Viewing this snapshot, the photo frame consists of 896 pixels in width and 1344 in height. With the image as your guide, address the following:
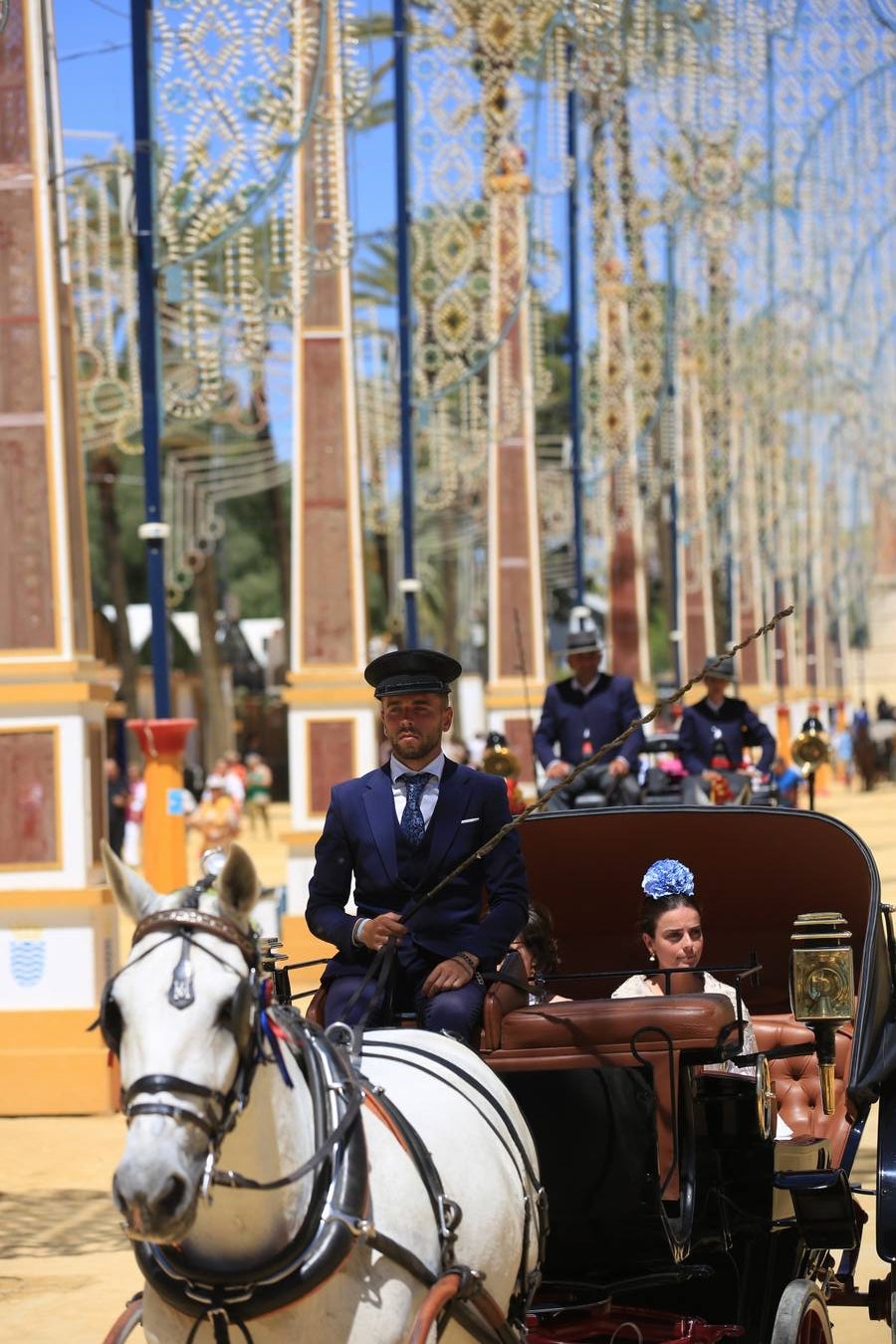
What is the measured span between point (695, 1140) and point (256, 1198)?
6.21ft

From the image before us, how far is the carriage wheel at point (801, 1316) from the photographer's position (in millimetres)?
5793

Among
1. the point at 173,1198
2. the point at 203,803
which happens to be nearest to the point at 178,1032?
the point at 173,1198

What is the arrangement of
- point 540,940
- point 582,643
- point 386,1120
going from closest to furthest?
point 386,1120
point 540,940
point 582,643

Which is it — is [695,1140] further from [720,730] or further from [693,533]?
[693,533]

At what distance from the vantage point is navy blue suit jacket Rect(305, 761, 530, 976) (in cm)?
587

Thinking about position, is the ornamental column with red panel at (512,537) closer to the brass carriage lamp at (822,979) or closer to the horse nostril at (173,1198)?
the brass carriage lamp at (822,979)

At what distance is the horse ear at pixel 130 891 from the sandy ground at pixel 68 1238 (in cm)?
413

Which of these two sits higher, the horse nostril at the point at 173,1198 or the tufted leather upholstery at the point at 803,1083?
the horse nostril at the point at 173,1198

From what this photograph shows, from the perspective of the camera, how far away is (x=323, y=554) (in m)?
20.3

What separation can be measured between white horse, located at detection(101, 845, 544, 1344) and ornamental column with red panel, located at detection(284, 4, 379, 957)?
1446 centimetres

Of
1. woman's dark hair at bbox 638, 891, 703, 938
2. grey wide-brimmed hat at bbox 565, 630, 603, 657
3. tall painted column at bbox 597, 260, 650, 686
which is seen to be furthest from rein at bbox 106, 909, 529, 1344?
tall painted column at bbox 597, 260, 650, 686

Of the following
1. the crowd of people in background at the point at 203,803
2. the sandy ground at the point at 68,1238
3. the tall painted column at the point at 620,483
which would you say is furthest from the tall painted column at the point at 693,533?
the sandy ground at the point at 68,1238

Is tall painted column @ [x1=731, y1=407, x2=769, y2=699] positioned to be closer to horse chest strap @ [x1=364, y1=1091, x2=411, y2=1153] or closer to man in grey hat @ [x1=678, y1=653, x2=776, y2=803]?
man in grey hat @ [x1=678, y1=653, x2=776, y2=803]

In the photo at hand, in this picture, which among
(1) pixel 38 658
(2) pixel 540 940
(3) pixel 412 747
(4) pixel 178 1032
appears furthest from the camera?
(1) pixel 38 658
